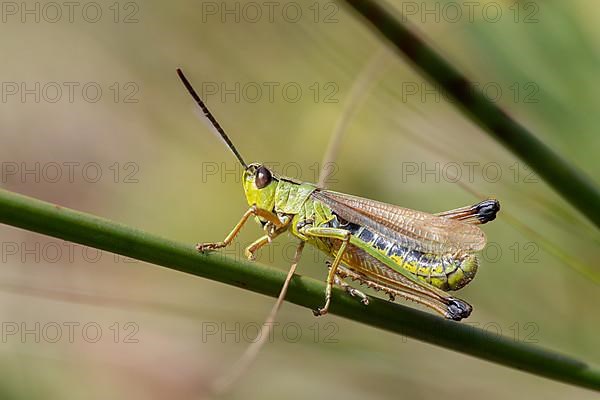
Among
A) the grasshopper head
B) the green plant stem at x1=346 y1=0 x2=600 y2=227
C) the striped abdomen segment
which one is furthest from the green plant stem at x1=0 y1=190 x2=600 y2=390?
the grasshopper head

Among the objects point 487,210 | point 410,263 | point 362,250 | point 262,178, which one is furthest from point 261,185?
point 487,210

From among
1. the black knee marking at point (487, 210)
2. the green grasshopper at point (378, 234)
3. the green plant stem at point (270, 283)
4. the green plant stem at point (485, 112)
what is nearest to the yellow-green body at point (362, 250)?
the green grasshopper at point (378, 234)

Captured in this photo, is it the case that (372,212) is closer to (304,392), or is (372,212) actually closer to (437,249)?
(437,249)

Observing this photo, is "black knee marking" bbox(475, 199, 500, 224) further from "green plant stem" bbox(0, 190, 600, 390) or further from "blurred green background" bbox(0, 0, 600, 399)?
"green plant stem" bbox(0, 190, 600, 390)

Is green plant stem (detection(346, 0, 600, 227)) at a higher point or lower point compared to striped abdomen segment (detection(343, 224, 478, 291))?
higher

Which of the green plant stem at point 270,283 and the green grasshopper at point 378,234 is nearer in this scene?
the green plant stem at point 270,283

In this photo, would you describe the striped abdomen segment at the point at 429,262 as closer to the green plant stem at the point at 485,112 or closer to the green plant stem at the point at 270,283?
the green plant stem at the point at 270,283

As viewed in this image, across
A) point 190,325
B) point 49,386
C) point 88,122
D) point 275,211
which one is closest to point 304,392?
point 190,325
